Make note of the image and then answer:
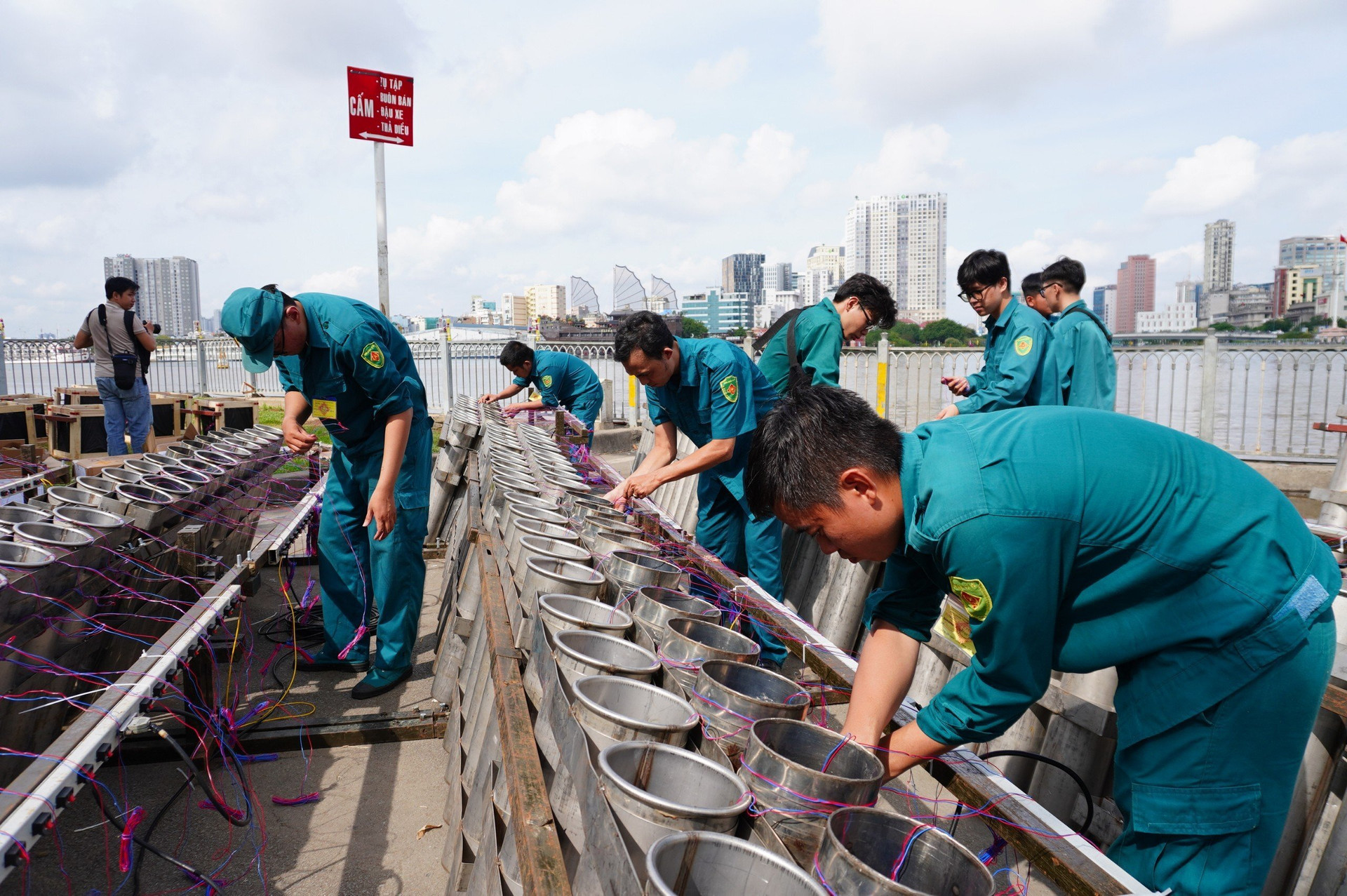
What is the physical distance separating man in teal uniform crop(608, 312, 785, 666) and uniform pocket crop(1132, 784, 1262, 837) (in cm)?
158

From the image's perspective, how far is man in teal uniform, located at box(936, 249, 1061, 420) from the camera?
409 centimetres

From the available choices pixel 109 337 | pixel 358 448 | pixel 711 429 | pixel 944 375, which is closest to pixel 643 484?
pixel 711 429

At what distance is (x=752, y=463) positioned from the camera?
64.8 inches

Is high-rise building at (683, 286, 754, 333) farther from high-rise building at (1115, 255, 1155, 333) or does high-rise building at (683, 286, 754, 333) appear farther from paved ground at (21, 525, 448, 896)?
paved ground at (21, 525, 448, 896)

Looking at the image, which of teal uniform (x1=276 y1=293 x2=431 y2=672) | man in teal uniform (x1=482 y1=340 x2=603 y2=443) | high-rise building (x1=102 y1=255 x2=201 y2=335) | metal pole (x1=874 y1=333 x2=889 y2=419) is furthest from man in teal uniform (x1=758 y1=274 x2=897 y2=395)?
high-rise building (x1=102 y1=255 x2=201 y2=335)

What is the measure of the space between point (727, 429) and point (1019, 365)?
5.39 feet

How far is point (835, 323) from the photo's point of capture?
14.5ft

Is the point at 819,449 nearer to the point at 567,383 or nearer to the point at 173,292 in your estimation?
the point at 567,383

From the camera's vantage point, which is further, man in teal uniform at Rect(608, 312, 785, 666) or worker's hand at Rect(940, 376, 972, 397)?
worker's hand at Rect(940, 376, 972, 397)

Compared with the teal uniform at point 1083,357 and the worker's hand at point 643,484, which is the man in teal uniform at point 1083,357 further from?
the worker's hand at point 643,484

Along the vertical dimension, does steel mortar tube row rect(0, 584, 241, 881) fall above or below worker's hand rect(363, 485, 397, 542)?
below

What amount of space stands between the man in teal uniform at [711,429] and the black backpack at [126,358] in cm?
613

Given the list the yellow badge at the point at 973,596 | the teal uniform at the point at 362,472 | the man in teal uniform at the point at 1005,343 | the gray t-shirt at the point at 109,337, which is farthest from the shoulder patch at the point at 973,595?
the gray t-shirt at the point at 109,337

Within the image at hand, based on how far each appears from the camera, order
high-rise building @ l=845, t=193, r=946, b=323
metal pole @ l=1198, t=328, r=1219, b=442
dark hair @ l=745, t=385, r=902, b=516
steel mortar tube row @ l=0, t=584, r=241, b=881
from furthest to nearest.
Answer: high-rise building @ l=845, t=193, r=946, b=323 < metal pole @ l=1198, t=328, r=1219, b=442 < steel mortar tube row @ l=0, t=584, r=241, b=881 < dark hair @ l=745, t=385, r=902, b=516
